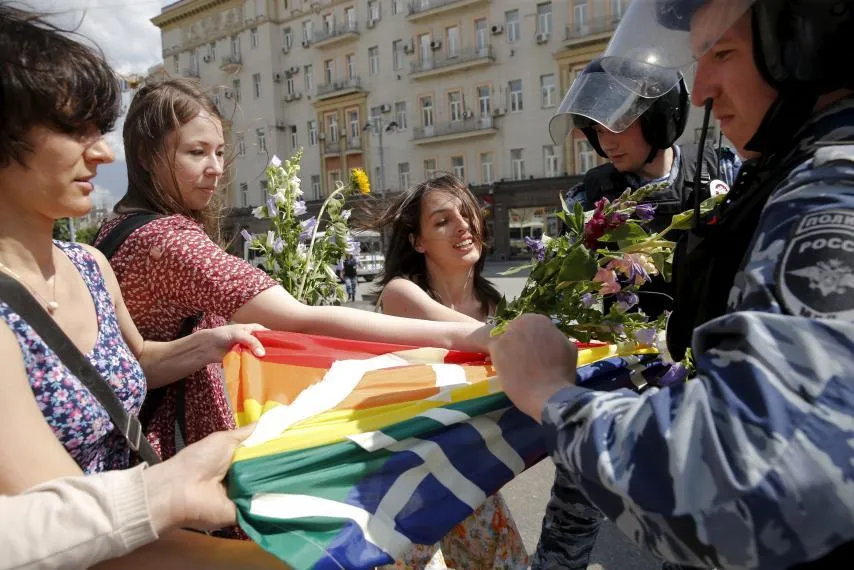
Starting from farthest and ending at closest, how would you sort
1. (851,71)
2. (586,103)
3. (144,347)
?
(586,103) → (144,347) → (851,71)

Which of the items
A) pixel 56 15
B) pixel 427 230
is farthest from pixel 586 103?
pixel 56 15

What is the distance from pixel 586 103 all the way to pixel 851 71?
51.0 inches

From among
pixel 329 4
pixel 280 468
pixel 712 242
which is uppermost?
pixel 329 4

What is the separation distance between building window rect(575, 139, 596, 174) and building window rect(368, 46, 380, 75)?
1135 cm

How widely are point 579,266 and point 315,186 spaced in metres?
32.6

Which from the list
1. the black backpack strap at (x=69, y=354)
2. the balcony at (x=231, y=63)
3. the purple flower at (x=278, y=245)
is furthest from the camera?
the balcony at (x=231, y=63)

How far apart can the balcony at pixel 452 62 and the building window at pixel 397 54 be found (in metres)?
0.92

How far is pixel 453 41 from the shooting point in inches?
1099

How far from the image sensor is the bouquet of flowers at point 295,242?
249cm

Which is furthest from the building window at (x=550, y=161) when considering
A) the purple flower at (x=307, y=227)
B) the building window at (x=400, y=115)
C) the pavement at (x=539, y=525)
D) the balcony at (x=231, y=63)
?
the purple flower at (x=307, y=227)

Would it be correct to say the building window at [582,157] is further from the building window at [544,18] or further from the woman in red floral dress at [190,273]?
the woman in red floral dress at [190,273]

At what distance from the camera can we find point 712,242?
107 cm

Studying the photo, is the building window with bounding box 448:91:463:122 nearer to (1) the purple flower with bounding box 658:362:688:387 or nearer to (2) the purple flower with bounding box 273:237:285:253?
(2) the purple flower with bounding box 273:237:285:253

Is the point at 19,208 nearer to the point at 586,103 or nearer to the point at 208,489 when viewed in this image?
the point at 208,489
